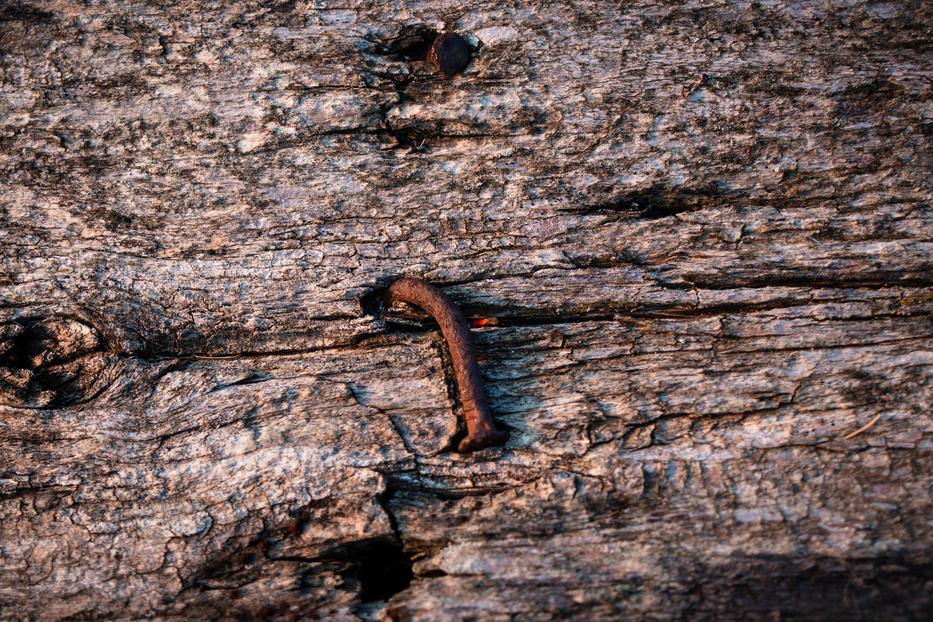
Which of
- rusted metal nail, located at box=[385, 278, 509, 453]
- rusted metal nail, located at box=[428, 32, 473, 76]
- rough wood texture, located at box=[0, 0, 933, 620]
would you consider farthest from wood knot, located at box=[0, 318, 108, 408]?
rusted metal nail, located at box=[428, 32, 473, 76]

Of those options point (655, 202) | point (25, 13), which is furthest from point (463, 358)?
point (25, 13)

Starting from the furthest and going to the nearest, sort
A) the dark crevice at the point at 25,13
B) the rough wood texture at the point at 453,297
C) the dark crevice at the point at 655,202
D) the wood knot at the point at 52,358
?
the dark crevice at the point at 25,13 → the dark crevice at the point at 655,202 → the wood knot at the point at 52,358 → the rough wood texture at the point at 453,297

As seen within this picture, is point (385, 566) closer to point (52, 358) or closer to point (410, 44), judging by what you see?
point (52, 358)

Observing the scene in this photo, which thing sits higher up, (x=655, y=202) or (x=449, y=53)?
(x=449, y=53)

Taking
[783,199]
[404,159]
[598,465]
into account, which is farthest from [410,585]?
[783,199]

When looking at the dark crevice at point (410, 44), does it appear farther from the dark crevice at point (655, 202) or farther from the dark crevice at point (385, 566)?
the dark crevice at point (385, 566)

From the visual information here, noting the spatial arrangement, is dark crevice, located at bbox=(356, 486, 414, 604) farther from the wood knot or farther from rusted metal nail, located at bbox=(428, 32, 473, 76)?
rusted metal nail, located at bbox=(428, 32, 473, 76)

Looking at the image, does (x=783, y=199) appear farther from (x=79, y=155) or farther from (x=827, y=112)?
(x=79, y=155)

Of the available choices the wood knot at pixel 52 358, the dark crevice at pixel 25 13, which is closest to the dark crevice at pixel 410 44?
the dark crevice at pixel 25 13
